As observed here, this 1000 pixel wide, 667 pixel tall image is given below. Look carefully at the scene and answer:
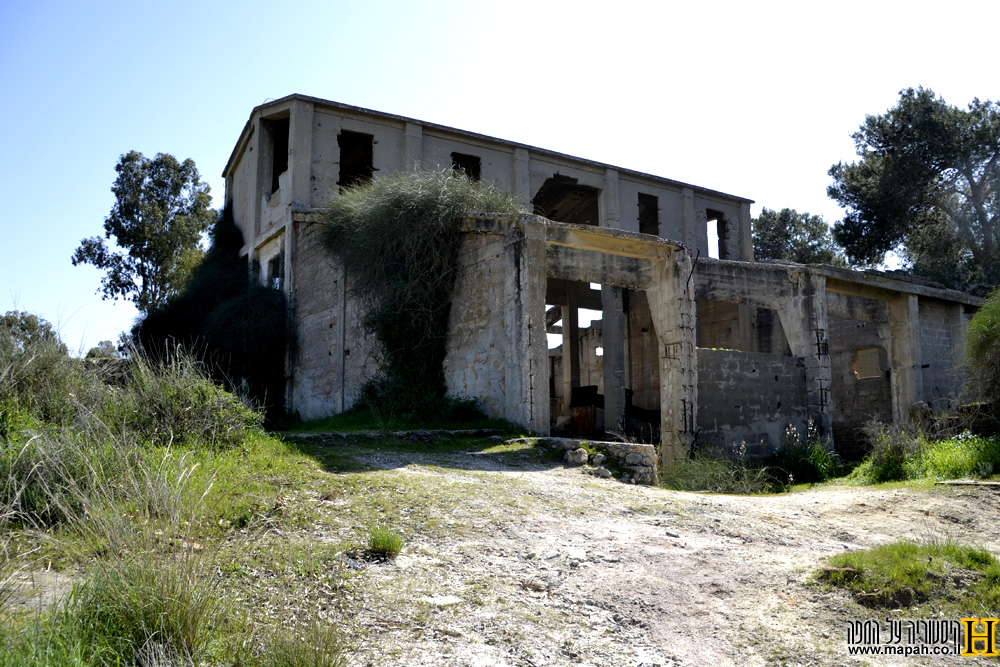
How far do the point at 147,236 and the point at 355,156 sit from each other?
34.1 ft

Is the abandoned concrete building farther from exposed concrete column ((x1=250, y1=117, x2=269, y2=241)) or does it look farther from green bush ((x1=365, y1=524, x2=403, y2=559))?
green bush ((x1=365, y1=524, x2=403, y2=559))

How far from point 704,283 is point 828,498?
20.9 ft

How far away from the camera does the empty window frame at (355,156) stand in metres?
19.0

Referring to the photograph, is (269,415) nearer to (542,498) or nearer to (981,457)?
(542,498)

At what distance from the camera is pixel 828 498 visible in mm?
9102

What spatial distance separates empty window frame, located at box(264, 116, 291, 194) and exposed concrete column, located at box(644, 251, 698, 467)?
11.4 metres

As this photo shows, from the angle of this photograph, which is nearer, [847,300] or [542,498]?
[542,498]

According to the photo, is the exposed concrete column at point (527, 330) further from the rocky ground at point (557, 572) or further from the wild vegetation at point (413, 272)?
the rocky ground at point (557, 572)

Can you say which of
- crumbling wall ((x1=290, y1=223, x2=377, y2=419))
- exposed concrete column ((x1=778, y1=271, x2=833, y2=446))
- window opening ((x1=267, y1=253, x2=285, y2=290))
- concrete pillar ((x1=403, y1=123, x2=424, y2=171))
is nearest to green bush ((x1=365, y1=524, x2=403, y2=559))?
crumbling wall ((x1=290, y1=223, x2=377, y2=419))

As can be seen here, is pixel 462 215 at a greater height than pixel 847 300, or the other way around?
pixel 462 215

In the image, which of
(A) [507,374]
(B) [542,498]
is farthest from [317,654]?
(A) [507,374]

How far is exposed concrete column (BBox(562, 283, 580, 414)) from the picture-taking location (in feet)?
74.7

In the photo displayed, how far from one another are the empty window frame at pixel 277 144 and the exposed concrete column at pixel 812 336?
44.3 feet

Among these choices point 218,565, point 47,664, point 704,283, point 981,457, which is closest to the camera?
point 47,664
